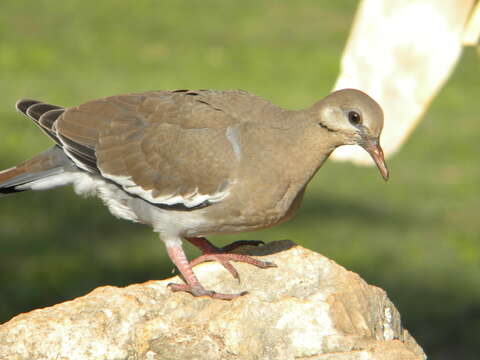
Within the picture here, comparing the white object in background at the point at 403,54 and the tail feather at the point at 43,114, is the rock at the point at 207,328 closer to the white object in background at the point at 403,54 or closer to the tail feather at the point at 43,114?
the white object in background at the point at 403,54

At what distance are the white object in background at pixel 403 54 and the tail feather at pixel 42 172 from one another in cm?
191

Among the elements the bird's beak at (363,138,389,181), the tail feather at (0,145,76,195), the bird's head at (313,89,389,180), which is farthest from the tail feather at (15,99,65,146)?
the bird's beak at (363,138,389,181)

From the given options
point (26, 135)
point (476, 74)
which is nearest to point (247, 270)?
point (26, 135)

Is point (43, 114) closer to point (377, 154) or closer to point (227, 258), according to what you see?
point (227, 258)

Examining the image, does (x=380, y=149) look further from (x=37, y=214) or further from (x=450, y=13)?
(x=37, y=214)

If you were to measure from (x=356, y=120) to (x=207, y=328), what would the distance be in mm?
1360

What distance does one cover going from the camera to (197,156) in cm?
520

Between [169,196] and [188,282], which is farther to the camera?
[169,196]

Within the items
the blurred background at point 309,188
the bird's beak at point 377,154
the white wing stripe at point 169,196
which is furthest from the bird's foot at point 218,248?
the blurred background at point 309,188

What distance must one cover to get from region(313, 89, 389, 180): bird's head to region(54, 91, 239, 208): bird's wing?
0.61 meters

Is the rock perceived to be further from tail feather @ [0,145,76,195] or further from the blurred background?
the blurred background

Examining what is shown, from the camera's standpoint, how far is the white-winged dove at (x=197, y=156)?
195 inches

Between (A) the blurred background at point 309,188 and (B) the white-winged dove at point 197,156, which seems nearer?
(B) the white-winged dove at point 197,156

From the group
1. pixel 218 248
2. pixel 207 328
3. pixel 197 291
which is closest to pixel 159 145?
pixel 218 248
